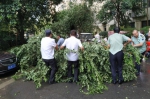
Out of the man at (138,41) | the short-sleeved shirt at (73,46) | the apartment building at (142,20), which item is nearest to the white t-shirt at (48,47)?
the short-sleeved shirt at (73,46)

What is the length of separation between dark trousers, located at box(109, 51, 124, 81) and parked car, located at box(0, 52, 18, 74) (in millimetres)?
4230

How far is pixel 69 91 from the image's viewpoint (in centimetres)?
479

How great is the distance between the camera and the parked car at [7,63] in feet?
21.9

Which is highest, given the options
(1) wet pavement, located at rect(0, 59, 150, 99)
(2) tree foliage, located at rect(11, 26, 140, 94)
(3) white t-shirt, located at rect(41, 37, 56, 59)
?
(3) white t-shirt, located at rect(41, 37, 56, 59)

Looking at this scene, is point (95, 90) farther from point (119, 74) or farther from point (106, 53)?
point (106, 53)

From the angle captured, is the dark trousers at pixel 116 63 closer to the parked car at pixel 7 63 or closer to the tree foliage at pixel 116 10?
the parked car at pixel 7 63

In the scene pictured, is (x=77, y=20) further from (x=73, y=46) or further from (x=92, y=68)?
(x=92, y=68)

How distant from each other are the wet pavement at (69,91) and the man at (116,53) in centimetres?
36

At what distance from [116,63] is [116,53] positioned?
0.36 m

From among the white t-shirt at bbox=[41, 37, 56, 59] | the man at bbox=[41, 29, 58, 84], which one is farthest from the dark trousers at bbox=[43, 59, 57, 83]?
the white t-shirt at bbox=[41, 37, 56, 59]

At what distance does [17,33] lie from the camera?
551 inches

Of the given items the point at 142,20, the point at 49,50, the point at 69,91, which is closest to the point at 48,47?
the point at 49,50

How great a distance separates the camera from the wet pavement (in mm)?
4363

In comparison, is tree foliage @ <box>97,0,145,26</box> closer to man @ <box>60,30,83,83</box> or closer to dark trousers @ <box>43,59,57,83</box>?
man @ <box>60,30,83,83</box>
